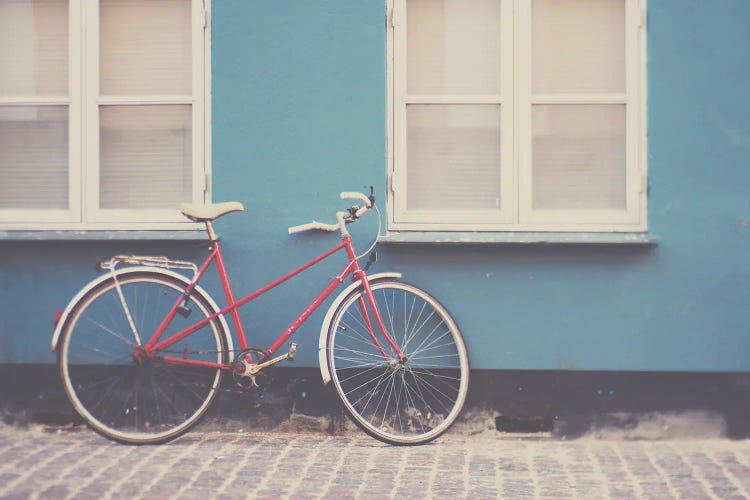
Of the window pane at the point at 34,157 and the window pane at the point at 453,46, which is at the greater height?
the window pane at the point at 453,46

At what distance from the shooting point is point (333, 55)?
6.15 m

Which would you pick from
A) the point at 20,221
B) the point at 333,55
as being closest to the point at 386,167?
the point at 333,55

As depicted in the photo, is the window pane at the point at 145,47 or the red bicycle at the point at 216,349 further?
the window pane at the point at 145,47

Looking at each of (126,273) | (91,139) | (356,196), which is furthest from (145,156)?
(356,196)

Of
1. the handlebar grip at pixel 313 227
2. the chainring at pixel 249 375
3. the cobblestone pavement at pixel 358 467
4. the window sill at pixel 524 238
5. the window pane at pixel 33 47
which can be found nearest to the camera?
the cobblestone pavement at pixel 358 467

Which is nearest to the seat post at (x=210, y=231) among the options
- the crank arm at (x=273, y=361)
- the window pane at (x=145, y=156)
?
the window pane at (x=145, y=156)

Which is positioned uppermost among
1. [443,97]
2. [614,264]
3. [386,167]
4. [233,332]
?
[443,97]

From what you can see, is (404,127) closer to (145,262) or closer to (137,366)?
(145,262)

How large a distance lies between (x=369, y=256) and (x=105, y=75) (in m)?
1.86

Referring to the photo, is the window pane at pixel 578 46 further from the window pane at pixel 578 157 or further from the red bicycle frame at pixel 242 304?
the red bicycle frame at pixel 242 304

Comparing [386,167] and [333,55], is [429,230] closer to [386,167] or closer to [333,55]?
[386,167]

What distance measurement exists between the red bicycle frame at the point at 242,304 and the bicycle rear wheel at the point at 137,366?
2.3 inches

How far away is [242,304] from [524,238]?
5.20 ft

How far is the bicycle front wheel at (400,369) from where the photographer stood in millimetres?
6059
